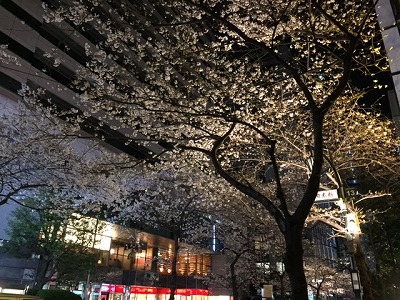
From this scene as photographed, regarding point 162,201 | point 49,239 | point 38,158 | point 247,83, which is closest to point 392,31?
point 247,83

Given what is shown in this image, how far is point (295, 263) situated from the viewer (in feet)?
23.4

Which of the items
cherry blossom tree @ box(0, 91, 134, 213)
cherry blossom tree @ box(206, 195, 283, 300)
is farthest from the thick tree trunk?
cherry blossom tree @ box(206, 195, 283, 300)

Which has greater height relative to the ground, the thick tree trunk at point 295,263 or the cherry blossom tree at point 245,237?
the cherry blossom tree at point 245,237

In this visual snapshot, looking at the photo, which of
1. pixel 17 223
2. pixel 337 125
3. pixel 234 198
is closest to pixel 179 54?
pixel 337 125

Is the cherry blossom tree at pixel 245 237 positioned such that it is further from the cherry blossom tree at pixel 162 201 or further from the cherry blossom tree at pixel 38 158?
the cherry blossom tree at pixel 38 158

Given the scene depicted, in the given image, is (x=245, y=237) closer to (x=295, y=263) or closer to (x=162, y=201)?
(x=162, y=201)

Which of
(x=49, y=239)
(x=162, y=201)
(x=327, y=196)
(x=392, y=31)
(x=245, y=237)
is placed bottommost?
(x=49, y=239)

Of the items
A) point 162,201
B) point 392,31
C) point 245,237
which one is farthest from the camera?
point 245,237

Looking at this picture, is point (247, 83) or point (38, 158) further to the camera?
point (38, 158)

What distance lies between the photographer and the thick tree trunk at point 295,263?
6906 millimetres

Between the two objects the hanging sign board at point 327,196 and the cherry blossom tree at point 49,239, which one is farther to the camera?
the cherry blossom tree at point 49,239

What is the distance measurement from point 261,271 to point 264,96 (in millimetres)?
27119

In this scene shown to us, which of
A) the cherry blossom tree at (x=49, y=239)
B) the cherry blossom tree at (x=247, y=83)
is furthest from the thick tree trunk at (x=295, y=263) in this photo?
A: the cherry blossom tree at (x=49, y=239)

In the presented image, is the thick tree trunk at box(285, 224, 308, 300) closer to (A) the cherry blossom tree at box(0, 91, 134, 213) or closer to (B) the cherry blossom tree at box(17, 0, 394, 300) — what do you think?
(B) the cherry blossom tree at box(17, 0, 394, 300)
